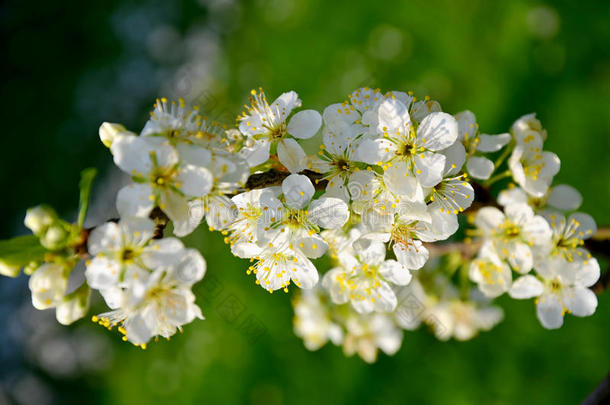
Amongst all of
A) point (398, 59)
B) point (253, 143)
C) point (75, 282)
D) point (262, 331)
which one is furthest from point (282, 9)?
point (75, 282)

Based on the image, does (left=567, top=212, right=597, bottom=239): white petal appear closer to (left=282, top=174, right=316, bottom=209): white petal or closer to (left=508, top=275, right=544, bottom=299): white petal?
(left=508, top=275, right=544, bottom=299): white petal

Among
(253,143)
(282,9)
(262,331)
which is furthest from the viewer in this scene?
(282,9)

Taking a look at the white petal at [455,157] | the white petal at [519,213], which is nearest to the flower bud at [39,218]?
the white petal at [455,157]

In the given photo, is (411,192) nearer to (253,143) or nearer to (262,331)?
(253,143)

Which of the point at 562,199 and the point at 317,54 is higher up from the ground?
the point at 562,199

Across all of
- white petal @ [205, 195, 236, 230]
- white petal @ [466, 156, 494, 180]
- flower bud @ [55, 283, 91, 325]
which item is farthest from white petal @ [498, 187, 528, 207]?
flower bud @ [55, 283, 91, 325]

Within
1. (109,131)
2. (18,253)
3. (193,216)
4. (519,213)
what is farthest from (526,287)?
(18,253)

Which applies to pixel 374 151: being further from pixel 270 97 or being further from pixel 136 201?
pixel 270 97
